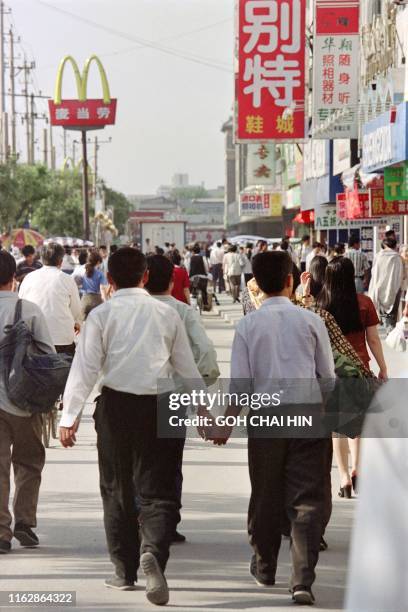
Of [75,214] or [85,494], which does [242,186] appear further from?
[85,494]

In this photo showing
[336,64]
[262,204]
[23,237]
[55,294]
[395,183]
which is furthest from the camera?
[262,204]

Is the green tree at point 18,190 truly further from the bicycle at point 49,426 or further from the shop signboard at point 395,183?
the bicycle at point 49,426

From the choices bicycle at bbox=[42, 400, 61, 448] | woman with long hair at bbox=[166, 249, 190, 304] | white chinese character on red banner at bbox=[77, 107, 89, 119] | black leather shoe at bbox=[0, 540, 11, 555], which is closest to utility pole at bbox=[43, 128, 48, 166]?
white chinese character on red banner at bbox=[77, 107, 89, 119]

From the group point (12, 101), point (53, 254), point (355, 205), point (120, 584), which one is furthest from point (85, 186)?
point (120, 584)

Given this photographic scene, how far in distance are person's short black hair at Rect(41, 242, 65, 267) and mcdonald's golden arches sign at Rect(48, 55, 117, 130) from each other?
226 ft

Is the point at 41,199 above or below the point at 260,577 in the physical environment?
above

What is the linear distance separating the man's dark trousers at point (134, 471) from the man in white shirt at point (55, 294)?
4.75 meters

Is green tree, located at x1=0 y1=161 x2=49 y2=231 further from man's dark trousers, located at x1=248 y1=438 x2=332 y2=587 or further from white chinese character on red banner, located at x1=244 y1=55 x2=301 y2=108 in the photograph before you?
man's dark trousers, located at x1=248 y1=438 x2=332 y2=587

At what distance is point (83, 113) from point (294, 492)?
7709 centimetres

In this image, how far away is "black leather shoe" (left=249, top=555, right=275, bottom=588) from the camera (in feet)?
21.8

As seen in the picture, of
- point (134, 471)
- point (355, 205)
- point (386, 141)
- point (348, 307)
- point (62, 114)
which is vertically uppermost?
point (62, 114)

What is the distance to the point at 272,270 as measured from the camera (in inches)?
260

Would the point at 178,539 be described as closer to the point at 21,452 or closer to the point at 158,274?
the point at 21,452

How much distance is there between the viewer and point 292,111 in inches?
1265
